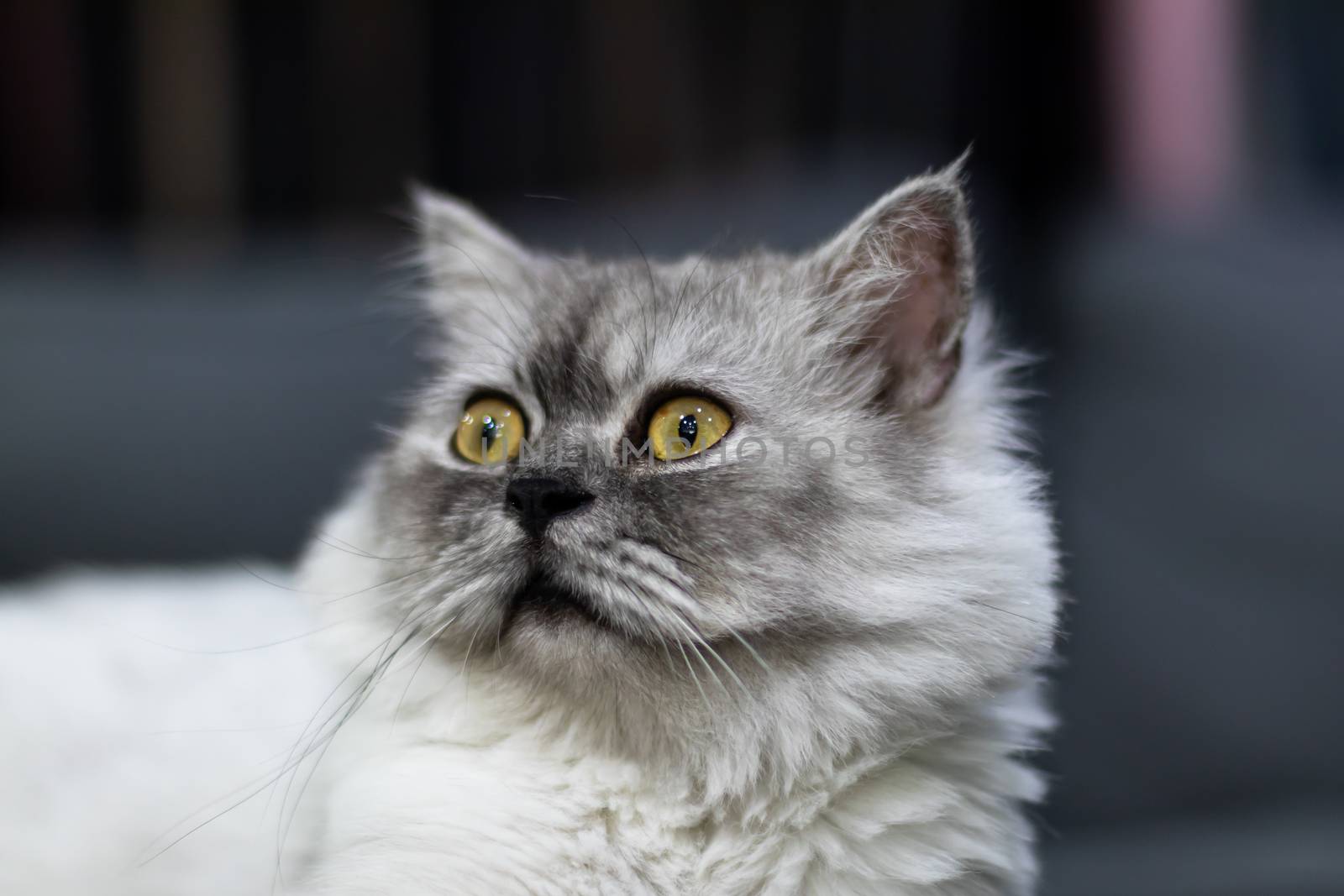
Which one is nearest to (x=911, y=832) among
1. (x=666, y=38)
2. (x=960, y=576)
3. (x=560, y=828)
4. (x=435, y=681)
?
(x=960, y=576)

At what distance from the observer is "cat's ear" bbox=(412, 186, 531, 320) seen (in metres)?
1.64

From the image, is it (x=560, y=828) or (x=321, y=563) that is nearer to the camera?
(x=560, y=828)

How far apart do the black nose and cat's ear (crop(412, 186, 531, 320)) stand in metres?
0.49

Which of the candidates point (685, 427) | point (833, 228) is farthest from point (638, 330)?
point (833, 228)

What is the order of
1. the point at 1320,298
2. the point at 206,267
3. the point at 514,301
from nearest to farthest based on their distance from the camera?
1. the point at 514,301
2. the point at 1320,298
3. the point at 206,267

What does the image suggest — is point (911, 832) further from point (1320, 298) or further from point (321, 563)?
point (1320, 298)

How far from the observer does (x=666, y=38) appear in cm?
370

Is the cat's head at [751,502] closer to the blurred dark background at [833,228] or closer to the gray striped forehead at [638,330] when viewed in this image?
the gray striped forehead at [638,330]

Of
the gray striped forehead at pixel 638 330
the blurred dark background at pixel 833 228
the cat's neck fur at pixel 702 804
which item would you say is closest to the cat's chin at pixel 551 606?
the cat's neck fur at pixel 702 804

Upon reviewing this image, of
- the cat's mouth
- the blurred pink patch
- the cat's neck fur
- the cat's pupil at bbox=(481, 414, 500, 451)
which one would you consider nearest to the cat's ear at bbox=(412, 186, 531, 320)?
the cat's pupil at bbox=(481, 414, 500, 451)

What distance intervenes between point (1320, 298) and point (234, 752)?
8.65ft

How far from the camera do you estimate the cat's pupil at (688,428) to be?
127cm

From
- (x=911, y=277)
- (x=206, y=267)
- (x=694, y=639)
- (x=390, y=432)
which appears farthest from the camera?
(x=206, y=267)

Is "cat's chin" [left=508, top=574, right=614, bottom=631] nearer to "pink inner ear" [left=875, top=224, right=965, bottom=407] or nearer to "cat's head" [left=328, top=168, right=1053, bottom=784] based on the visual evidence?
"cat's head" [left=328, top=168, right=1053, bottom=784]
